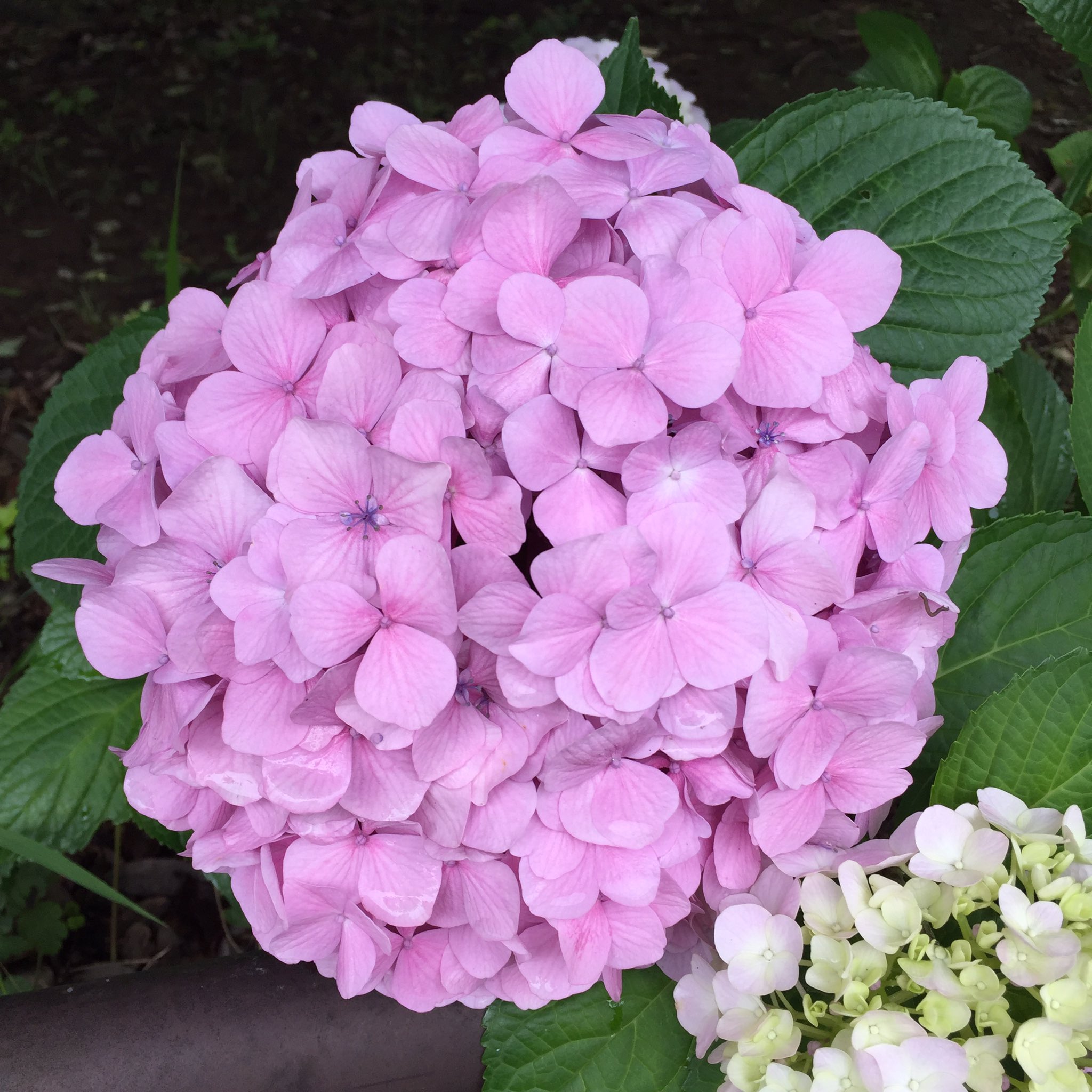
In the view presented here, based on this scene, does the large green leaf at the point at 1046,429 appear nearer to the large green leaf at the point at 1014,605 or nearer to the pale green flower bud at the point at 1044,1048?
the large green leaf at the point at 1014,605

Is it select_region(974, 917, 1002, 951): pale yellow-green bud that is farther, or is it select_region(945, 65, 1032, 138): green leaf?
select_region(945, 65, 1032, 138): green leaf

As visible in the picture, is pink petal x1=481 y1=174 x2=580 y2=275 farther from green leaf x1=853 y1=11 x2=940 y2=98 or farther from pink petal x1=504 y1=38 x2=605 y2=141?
green leaf x1=853 y1=11 x2=940 y2=98

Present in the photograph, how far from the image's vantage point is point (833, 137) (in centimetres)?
87

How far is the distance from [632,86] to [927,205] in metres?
0.28

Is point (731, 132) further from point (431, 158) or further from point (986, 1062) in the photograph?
point (986, 1062)

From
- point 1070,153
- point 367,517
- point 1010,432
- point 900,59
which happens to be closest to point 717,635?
point 367,517

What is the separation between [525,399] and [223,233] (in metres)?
2.17

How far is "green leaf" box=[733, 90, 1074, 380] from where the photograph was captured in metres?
0.84

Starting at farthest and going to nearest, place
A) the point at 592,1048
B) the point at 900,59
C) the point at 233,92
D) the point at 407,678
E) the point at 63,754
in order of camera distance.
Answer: the point at 233,92 < the point at 900,59 < the point at 63,754 < the point at 592,1048 < the point at 407,678

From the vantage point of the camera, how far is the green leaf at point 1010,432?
3.50ft

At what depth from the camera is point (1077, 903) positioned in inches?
23.8

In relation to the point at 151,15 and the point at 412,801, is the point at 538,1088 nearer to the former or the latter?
the point at 412,801

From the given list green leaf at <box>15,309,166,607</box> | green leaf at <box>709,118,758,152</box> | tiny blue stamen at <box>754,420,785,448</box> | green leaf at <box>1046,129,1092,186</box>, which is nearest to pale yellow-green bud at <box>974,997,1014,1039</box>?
tiny blue stamen at <box>754,420,785,448</box>

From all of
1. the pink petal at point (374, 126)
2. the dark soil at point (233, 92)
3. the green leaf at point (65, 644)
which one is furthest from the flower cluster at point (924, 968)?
the dark soil at point (233, 92)
